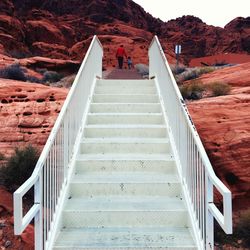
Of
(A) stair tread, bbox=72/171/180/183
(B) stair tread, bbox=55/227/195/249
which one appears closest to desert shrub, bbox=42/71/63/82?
(A) stair tread, bbox=72/171/180/183

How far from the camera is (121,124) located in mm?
6520

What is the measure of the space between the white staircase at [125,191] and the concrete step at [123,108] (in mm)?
447

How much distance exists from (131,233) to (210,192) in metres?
1.19

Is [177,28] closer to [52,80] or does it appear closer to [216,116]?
[52,80]

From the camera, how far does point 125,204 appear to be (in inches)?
178

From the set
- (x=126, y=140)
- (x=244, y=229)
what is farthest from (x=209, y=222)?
(x=244, y=229)

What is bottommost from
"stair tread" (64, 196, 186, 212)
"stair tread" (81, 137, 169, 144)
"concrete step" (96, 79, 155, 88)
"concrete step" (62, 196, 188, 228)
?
"concrete step" (62, 196, 188, 228)

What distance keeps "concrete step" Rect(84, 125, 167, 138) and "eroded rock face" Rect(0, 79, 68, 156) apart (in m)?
1.52

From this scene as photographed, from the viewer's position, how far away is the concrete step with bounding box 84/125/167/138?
20.2 ft

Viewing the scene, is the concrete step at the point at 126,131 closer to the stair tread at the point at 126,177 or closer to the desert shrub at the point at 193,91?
the stair tread at the point at 126,177

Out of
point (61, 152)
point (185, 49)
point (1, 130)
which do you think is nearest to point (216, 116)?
point (61, 152)

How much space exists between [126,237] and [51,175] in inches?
42.1

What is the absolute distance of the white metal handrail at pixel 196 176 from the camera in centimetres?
308

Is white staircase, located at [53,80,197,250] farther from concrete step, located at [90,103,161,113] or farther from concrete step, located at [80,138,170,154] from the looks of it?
concrete step, located at [90,103,161,113]
